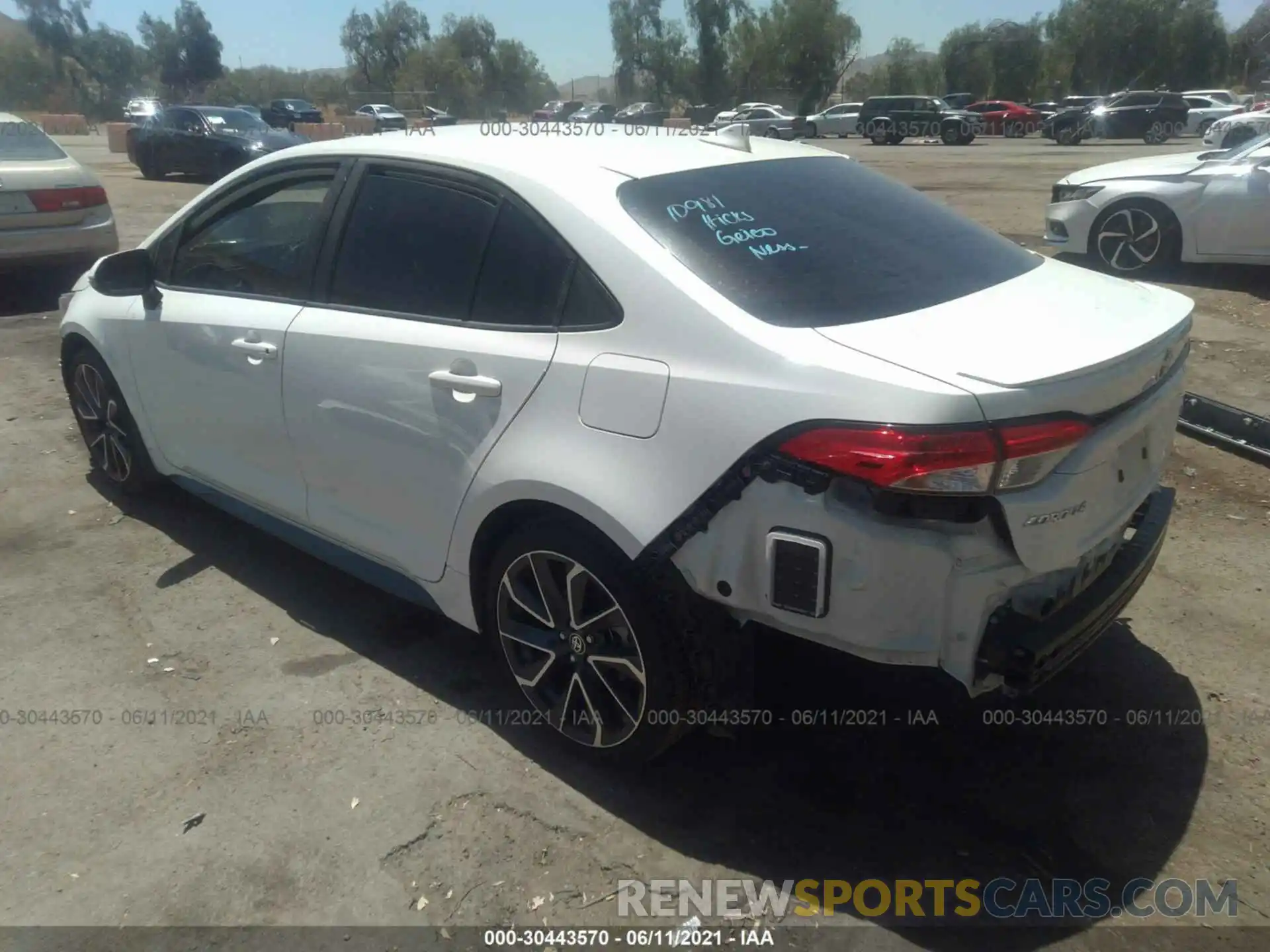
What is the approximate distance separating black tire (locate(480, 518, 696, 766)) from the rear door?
297 mm

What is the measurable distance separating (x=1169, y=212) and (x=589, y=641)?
324 inches

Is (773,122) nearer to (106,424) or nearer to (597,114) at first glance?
(597,114)

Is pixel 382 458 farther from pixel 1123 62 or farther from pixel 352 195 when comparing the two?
pixel 1123 62

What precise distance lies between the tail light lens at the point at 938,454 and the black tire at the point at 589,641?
23.7 inches

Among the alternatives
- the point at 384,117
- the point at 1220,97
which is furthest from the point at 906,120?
the point at 384,117

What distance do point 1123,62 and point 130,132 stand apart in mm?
66396

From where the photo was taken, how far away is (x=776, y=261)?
272cm

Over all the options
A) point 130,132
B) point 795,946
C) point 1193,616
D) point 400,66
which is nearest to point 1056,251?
point 1193,616

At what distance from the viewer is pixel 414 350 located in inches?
121

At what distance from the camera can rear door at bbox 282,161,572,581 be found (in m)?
2.89

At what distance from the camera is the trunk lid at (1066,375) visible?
2273 mm

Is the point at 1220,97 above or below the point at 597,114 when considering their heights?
below

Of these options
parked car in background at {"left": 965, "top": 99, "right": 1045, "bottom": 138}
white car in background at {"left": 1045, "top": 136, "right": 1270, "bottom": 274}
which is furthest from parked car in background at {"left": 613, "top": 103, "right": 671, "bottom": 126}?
parked car in background at {"left": 965, "top": 99, "right": 1045, "bottom": 138}

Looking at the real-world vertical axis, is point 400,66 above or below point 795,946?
above
